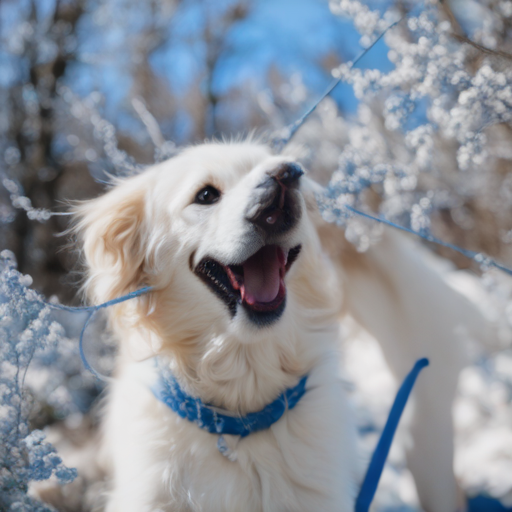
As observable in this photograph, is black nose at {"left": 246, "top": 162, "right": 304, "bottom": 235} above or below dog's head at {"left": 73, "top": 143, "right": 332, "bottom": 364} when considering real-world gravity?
above

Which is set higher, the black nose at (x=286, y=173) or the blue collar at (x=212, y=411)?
the black nose at (x=286, y=173)

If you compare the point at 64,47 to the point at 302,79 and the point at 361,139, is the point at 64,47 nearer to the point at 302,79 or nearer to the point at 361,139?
the point at 302,79

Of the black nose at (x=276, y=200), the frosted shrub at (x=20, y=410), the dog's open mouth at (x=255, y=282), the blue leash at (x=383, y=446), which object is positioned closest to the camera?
the frosted shrub at (x=20, y=410)

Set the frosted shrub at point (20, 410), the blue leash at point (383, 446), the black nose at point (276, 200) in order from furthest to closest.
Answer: the blue leash at point (383, 446), the black nose at point (276, 200), the frosted shrub at point (20, 410)

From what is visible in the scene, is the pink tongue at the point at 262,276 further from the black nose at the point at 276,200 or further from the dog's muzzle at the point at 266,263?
the black nose at the point at 276,200

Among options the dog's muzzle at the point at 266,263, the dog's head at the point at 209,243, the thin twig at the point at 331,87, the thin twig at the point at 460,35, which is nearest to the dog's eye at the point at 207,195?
the dog's head at the point at 209,243

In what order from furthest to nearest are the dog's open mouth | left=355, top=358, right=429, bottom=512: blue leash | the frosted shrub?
left=355, top=358, right=429, bottom=512: blue leash
the dog's open mouth
the frosted shrub

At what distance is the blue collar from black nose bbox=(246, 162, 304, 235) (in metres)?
0.61

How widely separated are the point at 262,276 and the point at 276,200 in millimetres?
267

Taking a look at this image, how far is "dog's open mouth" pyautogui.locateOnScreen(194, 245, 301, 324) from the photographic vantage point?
1281 mm

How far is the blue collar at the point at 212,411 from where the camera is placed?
1311 millimetres

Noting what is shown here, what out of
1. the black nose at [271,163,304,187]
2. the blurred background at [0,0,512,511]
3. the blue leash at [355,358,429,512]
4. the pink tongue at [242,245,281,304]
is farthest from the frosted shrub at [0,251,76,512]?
the blue leash at [355,358,429,512]

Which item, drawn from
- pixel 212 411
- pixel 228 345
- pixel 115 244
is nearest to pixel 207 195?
pixel 115 244

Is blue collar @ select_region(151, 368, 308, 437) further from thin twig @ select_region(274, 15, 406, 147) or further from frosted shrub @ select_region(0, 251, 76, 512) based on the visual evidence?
thin twig @ select_region(274, 15, 406, 147)
